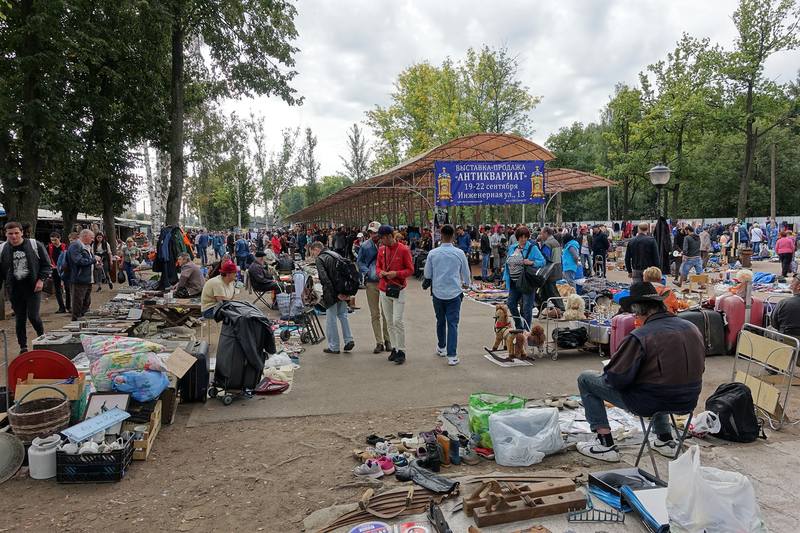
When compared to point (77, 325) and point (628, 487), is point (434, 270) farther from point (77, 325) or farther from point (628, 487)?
point (77, 325)

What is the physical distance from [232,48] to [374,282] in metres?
12.7

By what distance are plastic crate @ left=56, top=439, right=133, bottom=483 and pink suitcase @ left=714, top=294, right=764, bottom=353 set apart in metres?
7.96

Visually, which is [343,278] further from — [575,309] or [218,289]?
[575,309]

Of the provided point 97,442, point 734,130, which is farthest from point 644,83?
point 97,442

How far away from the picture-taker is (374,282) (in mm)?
7715

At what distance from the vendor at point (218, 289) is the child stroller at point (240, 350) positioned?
100cm

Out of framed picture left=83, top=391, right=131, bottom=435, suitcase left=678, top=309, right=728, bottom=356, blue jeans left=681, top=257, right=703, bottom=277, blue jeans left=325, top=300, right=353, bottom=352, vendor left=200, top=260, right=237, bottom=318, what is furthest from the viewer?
blue jeans left=681, top=257, right=703, bottom=277

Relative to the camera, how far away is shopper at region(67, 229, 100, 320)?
9203mm

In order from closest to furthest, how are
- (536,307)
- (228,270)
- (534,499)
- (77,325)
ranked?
(534,499)
(228,270)
(77,325)
(536,307)

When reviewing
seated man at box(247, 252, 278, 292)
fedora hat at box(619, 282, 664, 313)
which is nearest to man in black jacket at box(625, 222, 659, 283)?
fedora hat at box(619, 282, 664, 313)

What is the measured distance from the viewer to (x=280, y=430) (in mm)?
4848

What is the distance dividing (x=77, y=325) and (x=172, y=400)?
365 cm

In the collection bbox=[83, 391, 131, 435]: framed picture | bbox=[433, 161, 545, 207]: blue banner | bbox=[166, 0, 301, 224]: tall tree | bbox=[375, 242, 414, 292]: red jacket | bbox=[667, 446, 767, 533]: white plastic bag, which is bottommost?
bbox=[667, 446, 767, 533]: white plastic bag

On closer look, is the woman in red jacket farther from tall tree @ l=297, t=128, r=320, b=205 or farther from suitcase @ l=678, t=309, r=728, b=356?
tall tree @ l=297, t=128, r=320, b=205
